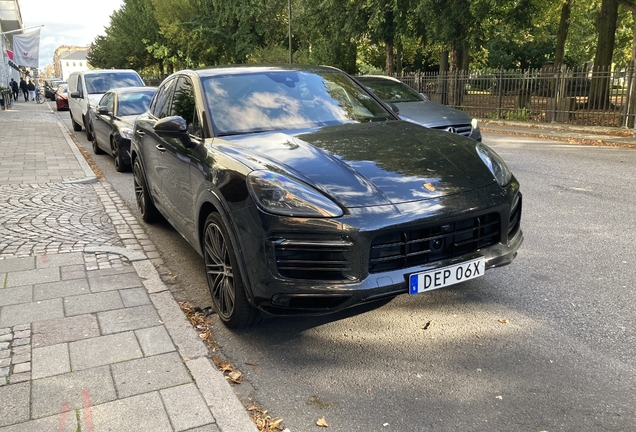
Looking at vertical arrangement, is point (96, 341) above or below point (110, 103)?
below

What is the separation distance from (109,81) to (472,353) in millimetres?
14282

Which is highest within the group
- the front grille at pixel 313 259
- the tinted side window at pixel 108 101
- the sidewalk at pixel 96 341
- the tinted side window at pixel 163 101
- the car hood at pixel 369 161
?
the tinted side window at pixel 163 101

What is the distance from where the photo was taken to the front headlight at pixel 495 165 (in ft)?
11.7

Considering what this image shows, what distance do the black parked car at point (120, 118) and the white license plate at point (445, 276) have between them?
297 inches

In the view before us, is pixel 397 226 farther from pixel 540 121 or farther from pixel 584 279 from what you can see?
pixel 540 121

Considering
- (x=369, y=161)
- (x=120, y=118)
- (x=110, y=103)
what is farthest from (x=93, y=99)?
(x=369, y=161)

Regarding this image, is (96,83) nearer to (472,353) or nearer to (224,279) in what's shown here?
(224,279)

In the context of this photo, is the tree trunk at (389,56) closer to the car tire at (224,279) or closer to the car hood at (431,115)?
the car hood at (431,115)

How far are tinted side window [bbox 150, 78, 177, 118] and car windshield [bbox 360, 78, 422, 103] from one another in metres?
6.07

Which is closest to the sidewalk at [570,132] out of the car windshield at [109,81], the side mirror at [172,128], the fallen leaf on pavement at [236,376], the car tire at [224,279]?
the car windshield at [109,81]

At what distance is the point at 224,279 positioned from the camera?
3592 millimetres

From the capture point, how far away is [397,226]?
296 cm

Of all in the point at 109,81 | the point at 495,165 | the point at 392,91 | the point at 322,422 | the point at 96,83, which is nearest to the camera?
the point at 322,422

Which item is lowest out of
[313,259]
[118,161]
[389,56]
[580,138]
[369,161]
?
[580,138]
